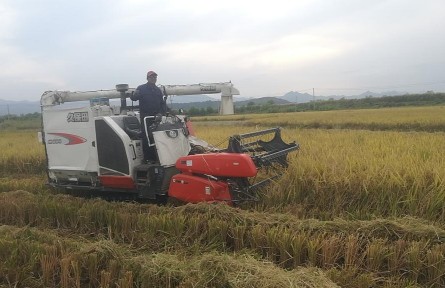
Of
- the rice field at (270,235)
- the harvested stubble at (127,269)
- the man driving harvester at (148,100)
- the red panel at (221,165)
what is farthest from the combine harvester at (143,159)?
the harvested stubble at (127,269)

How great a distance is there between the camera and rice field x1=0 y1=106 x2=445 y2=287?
12.4 feet

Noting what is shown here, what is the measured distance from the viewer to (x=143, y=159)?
6.95 m

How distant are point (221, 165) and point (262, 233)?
A: 1318mm

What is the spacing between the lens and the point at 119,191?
23.0 feet

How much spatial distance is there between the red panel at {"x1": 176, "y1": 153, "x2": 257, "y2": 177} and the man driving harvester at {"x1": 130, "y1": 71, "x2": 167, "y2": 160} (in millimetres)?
1003

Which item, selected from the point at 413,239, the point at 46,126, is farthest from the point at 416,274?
the point at 46,126

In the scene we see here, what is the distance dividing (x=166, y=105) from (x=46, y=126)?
243 centimetres

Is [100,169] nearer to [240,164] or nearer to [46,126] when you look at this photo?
[46,126]

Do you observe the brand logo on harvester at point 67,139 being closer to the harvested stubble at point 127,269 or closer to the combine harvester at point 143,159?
the combine harvester at point 143,159

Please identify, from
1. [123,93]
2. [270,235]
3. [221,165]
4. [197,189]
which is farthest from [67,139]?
[270,235]

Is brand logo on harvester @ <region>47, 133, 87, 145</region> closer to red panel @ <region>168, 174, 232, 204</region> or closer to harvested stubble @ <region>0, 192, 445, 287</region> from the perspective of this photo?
harvested stubble @ <region>0, 192, 445, 287</region>

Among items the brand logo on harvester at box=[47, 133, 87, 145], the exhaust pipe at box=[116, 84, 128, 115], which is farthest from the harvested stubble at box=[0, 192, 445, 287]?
the exhaust pipe at box=[116, 84, 128, 115]

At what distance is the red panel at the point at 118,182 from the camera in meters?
6.80

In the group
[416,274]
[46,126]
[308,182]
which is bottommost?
[416,274]
